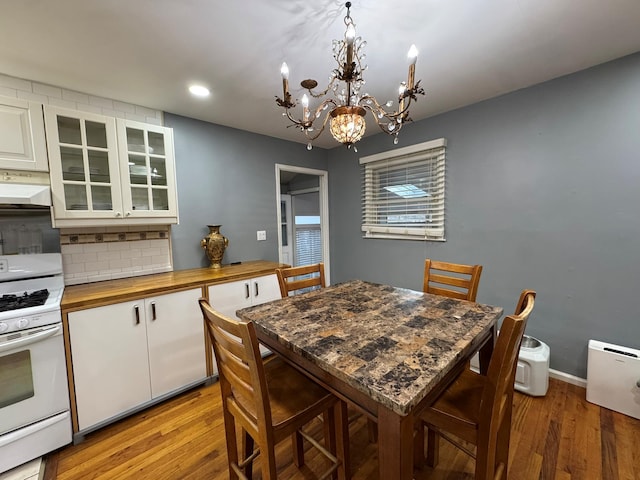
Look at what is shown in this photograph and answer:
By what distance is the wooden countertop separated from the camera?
1.70 meters

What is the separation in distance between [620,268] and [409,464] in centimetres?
219

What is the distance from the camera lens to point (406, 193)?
303 cm

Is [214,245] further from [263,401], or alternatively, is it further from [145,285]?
[263,401]

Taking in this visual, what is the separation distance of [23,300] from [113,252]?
A: 2.28 ft

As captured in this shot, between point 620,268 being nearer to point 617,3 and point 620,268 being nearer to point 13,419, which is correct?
point 617,3

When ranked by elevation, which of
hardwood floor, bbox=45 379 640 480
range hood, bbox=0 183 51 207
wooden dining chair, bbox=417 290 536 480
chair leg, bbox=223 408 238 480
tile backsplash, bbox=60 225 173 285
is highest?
range hood, bbox=0 183 51 207

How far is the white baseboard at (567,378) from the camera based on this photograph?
2.09 m

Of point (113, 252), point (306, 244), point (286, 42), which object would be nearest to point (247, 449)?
point (113, 252)

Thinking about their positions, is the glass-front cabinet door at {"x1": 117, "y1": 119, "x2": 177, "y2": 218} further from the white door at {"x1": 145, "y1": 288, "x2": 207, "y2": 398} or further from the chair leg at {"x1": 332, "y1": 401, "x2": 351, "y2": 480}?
the chair leg at {"x1": 332, "y1": 401, "x2": 351, "y2": 480}

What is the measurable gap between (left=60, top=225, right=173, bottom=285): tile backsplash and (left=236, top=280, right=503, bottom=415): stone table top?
59.6 inches

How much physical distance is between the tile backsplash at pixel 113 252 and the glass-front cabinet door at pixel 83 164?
0.34 m

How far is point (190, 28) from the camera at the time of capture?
1434 millimetres

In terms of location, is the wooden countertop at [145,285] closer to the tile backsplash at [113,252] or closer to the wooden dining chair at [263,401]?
the tile backsplash at [113,252]

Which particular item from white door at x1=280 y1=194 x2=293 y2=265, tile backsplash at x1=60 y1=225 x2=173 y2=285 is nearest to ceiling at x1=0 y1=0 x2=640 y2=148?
tile backsplash at x1=60 y1=225 x2=173 y2=285
